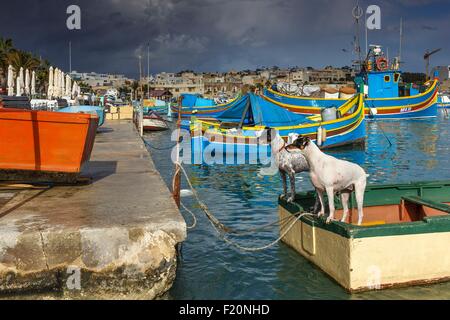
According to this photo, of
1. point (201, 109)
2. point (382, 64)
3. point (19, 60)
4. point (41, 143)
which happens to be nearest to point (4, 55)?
point (19, 60)

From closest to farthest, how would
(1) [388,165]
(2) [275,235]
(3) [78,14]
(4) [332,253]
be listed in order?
(4) [332,253] < (2) [275,235] < (3) [78,14] < (1) [388,165]

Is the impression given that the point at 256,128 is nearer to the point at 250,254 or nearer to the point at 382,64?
the point at 250,254

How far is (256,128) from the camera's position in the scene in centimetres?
2447

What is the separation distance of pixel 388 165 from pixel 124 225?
800 inches

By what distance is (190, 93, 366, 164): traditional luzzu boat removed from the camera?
2423 cm

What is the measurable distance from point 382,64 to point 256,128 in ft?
133

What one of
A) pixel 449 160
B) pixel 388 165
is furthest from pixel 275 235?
pixel 449 160

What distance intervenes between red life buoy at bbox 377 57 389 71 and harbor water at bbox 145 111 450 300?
3651 cm

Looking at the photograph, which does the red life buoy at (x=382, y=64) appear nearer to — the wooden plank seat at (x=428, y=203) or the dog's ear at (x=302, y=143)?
the wooden plank seat at (x=428, y=203)

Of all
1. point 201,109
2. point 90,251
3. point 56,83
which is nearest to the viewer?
point 90,251

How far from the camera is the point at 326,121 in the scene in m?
28.9

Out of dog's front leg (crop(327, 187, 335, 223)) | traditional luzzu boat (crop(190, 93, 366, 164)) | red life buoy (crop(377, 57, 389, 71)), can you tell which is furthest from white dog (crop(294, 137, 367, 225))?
red life buoy (crop(377, 57, 389, 71))

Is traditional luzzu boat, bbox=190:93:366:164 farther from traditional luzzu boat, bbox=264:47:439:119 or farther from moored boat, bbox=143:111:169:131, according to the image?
traditional luzzu boat, bbox=264:47:439:119

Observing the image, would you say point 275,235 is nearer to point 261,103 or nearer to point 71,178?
point 71,178
